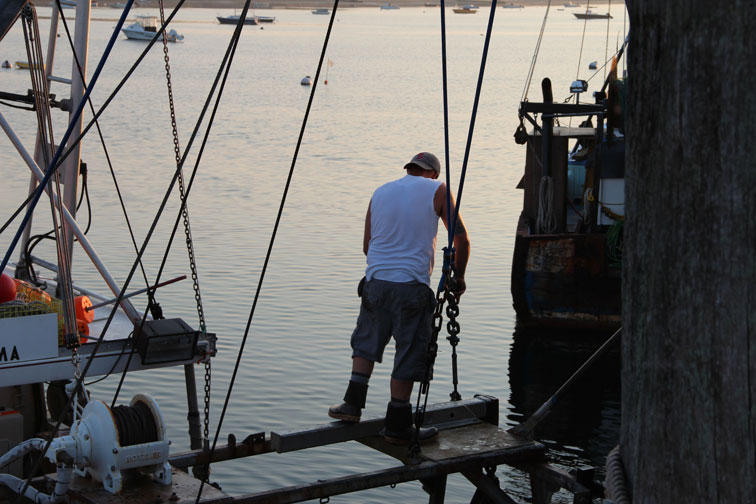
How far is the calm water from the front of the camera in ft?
44.1

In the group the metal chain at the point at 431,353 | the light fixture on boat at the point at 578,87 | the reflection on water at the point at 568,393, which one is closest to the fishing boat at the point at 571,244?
the reflection on water at the point at 568,393

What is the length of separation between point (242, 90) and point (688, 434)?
5502cm

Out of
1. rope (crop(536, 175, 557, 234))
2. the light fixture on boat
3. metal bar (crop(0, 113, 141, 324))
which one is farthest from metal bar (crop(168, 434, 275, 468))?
the light fixture on boat

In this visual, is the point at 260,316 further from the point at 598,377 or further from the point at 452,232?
the point at 452,232

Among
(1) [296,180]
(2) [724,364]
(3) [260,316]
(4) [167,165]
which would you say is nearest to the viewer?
(2) [724,364]

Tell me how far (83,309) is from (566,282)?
27.8ft

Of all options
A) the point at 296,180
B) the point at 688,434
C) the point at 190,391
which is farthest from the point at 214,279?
the point at 688,434

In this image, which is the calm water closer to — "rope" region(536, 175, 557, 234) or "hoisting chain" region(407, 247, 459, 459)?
"rope" region(536, 175, 557, 234)

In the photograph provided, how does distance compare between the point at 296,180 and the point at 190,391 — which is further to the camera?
the point at 296,180

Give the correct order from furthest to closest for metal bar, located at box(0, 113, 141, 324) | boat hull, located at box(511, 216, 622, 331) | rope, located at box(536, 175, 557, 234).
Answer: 1. rope, located at box(536, 175, 557, 234)
2. boat hull, located at box(511, 216, 622, 331)
3. metal bar, located at box(0, 113, 141, 324)

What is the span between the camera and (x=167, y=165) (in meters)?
32.1

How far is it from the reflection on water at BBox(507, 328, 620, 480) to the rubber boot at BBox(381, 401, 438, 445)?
459cm

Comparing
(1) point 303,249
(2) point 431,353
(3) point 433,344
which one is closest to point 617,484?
(3) point 433,344

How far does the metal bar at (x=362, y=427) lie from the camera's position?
23.7ft
